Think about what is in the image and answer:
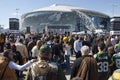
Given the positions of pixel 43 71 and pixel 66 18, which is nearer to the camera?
pixel 43 71

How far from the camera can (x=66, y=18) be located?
117312 millimetres

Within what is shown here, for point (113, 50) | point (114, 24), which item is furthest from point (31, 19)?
point (113, 50)

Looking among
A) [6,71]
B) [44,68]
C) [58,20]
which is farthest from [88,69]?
[58,20]

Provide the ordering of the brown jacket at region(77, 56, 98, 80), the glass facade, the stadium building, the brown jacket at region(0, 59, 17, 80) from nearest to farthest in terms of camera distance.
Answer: the brown jacket at region(0, 59, 17, 80)
the brown jacket at region(77, 56, 98, 80)
the stadium building
the glass facade

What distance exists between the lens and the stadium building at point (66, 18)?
114625mm

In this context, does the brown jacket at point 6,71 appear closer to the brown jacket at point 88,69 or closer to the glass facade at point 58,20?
the brown jacket at point 88,69

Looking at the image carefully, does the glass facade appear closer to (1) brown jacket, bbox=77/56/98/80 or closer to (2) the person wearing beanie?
(1) brown jacket, bbox=77/56/98/80

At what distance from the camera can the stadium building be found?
376 ft

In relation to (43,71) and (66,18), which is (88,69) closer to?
(43,71)

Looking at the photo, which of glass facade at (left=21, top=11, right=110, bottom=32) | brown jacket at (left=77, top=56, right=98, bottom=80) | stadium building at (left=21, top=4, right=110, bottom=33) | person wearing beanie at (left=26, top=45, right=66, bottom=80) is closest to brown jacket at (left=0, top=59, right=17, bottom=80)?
person wearing beanie at (left=26, top=45, right=66, bottom=80)

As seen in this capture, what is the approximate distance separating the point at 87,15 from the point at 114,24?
81.0 m

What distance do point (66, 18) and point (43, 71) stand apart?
367ft

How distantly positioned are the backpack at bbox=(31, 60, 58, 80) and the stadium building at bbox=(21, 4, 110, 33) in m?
104

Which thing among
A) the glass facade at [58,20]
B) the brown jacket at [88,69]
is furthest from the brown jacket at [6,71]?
the glass facade at [58,20]
